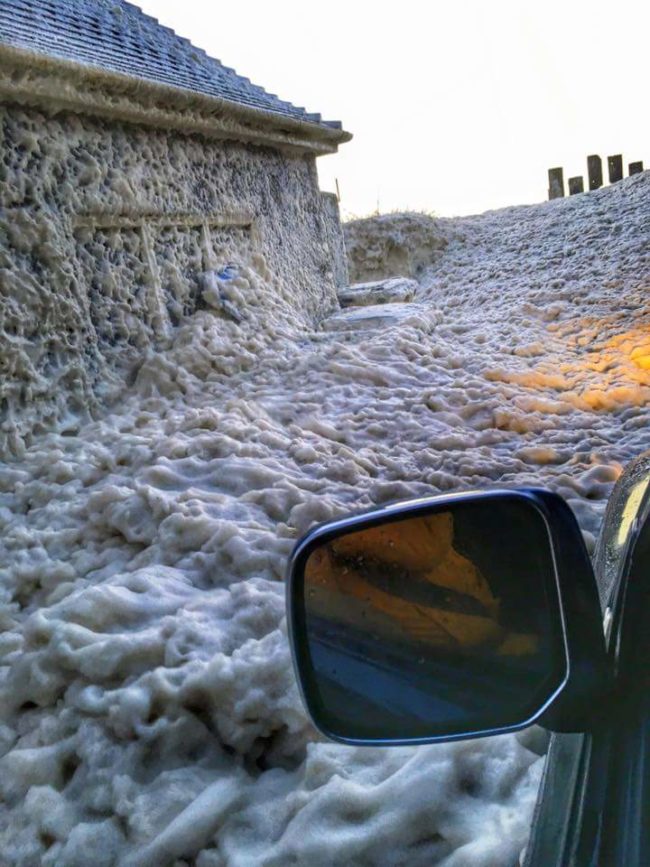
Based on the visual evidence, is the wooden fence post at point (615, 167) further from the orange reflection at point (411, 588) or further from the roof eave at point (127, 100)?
the orange reflection at point (411, 588)

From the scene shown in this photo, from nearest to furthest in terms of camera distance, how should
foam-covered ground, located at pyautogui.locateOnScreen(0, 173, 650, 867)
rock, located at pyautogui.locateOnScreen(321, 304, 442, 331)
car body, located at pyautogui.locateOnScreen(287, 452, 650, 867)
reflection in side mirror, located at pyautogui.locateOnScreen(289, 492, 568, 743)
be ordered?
car body, located at pyautogui.locateOnScreen(287, 452, 650, 867)
reflection in side mirror, located at pyautogui.locateOnScreen(289, 492, 568, 743)
foam-covered ground, located at pyautogui.locateOnScreen(0, 173, 650, 867)
rock, located at pyautogui.locateOnScreen(321, 304, 442, 331)

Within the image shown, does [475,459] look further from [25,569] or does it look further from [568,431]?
[25,569]

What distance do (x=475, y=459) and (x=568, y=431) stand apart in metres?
0.62

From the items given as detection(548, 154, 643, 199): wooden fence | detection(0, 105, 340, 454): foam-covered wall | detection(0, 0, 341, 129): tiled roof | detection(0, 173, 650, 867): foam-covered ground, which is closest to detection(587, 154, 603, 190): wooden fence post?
detection(548, 154, 643, 199): wooden fence

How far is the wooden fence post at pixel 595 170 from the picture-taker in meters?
10.3

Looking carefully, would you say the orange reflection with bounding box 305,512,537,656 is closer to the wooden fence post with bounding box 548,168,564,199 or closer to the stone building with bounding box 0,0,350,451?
the stone building with bounding box 0,0,350,451

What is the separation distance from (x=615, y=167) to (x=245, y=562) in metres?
9.96

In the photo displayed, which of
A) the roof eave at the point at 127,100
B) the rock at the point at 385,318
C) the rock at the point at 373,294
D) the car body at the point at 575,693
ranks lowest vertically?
the car body at the point at 575,693

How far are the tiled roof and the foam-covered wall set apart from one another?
274 mm

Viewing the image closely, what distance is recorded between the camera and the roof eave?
9.91ft

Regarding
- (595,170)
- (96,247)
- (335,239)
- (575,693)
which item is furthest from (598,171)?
(575,693)

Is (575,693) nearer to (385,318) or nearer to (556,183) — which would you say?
(385,318)

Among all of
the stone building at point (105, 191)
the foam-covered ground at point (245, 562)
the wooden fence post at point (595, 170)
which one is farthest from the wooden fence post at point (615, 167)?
the stone building at point (105, 191)

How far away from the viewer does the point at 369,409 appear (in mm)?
3531
